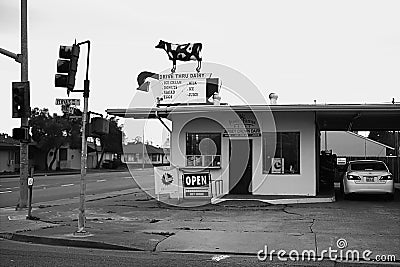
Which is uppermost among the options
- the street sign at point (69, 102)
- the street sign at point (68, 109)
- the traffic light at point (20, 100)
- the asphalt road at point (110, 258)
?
the traffic light at point (20, 100)

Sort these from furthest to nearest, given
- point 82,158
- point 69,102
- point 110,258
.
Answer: point 69,102, point 82,158, point 110,258

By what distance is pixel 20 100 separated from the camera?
1752 cm

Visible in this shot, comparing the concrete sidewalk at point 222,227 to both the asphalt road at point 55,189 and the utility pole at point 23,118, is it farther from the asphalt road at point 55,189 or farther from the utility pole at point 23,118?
the asphalt road at point 55,189

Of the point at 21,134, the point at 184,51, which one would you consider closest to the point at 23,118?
the point at 21,134

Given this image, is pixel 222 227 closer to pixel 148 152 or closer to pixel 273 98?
pixel 273 98

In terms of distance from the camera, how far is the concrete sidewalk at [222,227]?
11.4m

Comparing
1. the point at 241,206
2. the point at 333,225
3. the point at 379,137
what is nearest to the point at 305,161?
the point at 241,206

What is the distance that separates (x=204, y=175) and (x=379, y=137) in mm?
80737

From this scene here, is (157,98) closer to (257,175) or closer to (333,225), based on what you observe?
(257,175)

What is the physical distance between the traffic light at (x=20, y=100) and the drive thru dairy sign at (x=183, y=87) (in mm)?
5387

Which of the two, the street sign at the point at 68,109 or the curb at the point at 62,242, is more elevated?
the street sign at the point at 68,109

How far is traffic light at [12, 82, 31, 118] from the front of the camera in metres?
17.5

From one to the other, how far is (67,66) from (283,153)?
10.1m

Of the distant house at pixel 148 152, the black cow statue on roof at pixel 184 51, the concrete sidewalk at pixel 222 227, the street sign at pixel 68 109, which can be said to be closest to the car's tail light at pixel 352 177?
the concrete sidewalk at pixel 222 227
